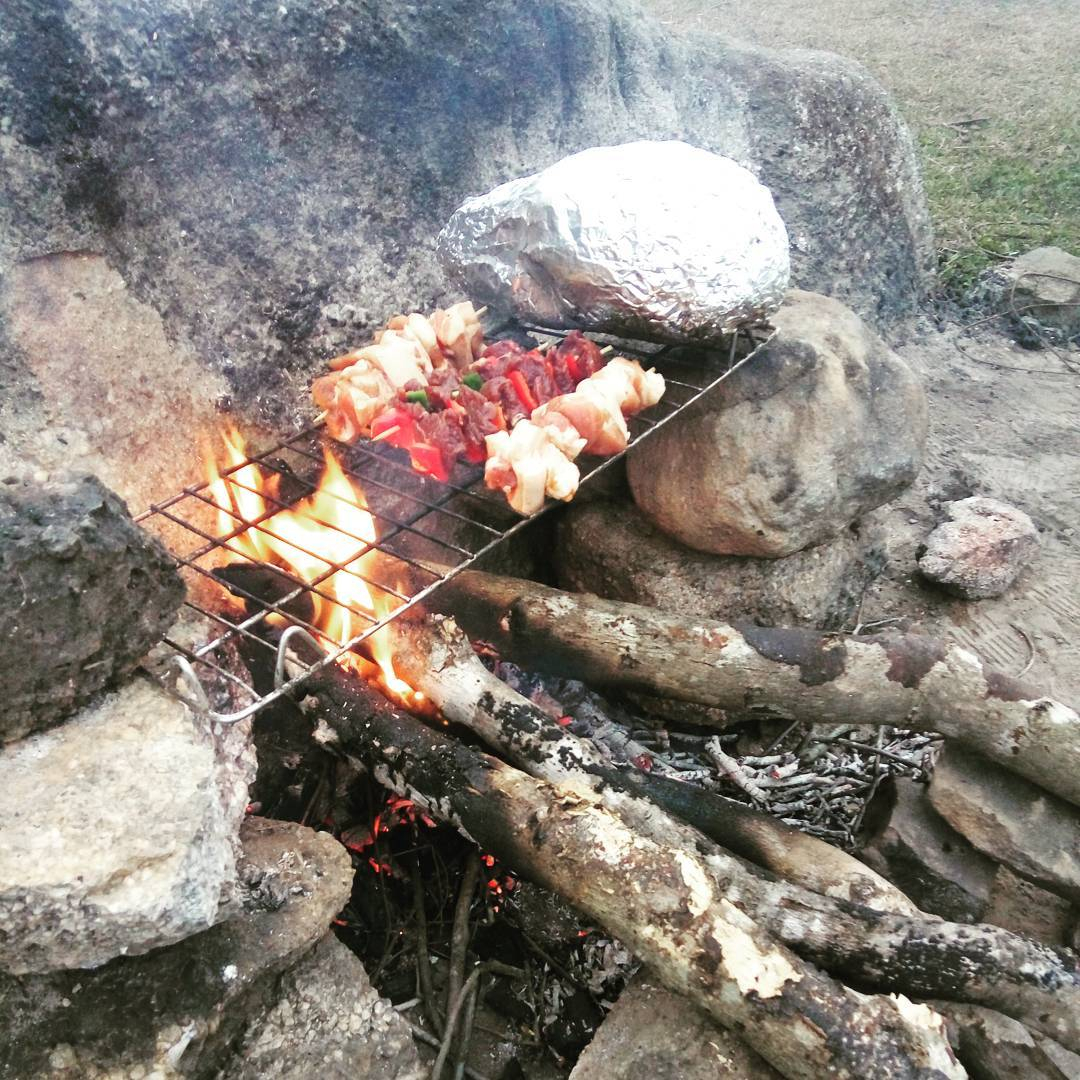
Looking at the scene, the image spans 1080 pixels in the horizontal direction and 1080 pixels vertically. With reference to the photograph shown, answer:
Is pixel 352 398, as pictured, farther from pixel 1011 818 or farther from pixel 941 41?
pixel 941 41

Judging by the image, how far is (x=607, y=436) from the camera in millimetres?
2635

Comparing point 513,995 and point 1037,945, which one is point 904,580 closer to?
point 1037,945

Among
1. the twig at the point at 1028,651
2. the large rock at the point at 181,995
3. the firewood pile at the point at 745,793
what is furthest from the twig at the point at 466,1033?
the twig at the point at 1028,651

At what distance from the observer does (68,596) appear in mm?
1712

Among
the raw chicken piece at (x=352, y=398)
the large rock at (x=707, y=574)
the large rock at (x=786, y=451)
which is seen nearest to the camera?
the raw chicken piece at (x=352, y=398)

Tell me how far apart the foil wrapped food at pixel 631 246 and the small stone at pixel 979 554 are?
162 cm

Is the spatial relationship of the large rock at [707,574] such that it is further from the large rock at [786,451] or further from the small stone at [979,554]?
the small stone at [979,554]

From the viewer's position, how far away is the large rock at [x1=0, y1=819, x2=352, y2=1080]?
1806 millimetres

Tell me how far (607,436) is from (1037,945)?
164cm

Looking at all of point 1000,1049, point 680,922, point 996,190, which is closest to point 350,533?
point 680,922

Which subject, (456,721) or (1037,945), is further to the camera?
(456,721)

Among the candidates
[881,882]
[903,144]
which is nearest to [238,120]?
[881,882]

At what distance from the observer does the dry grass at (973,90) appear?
22.0 feet

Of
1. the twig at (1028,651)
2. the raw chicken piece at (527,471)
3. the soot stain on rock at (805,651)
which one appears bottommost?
the twig at (1028,651)
